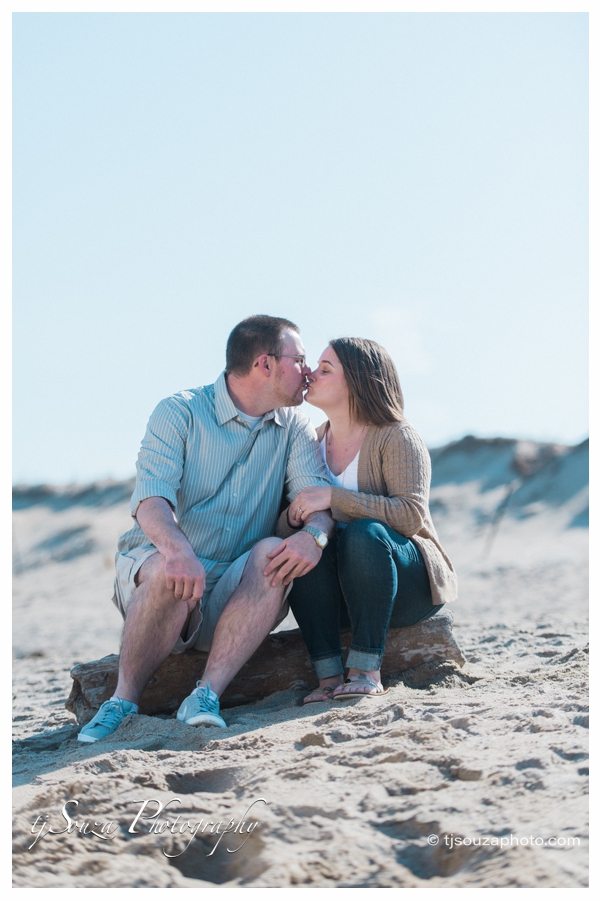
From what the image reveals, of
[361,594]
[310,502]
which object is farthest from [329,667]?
[310,502]

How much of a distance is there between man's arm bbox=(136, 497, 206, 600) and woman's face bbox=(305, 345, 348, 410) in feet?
2.76

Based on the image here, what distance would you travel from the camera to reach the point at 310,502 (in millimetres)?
3260

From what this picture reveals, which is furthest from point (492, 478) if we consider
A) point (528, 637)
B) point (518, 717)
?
point (518, 717)

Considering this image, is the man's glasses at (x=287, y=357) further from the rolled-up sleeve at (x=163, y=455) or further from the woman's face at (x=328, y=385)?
the rolled-up sleeve at (x=163, y=455)

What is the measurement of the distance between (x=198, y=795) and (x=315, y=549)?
1146 mm

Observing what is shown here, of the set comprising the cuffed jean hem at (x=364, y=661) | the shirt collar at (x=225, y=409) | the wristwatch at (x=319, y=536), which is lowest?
the cuffed jean hem at (x=364, y=661)

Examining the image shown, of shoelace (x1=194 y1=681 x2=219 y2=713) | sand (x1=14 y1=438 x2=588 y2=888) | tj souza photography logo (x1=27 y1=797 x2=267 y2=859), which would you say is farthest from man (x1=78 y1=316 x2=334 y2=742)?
tj souza photography logo (x1=27 y1=797 x2=267 y2=859)

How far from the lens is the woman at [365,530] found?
304 centimetres

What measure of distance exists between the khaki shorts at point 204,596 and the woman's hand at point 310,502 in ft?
0.90

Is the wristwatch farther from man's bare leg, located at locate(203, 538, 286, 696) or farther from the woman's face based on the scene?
the woman's face

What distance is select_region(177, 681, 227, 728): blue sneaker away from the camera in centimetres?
280

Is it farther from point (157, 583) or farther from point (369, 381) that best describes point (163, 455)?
point (369, 381)

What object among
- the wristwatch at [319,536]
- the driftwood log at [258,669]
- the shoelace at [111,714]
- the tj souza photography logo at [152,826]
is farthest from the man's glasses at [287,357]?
the tj souza photography logo at [152,826]
